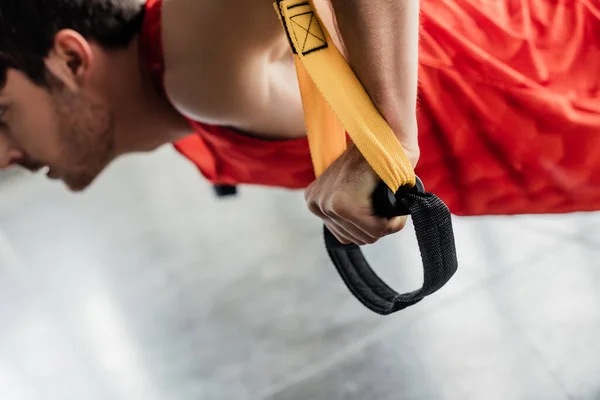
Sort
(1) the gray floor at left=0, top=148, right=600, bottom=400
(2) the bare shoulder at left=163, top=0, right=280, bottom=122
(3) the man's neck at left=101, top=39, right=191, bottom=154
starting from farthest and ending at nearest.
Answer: (1) the gray floor at left=0, top=148, right=600, bottom=400, (3) the man's neck at left=101, top=39, right=191, bottom=154, (2) the bare shoulder at left=163, top=0, right=280, bottom=122

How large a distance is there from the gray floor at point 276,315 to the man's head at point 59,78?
44 centimetres

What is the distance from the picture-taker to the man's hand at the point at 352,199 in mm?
374

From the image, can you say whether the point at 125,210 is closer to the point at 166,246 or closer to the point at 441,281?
the point at 166,246

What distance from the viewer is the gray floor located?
817mm

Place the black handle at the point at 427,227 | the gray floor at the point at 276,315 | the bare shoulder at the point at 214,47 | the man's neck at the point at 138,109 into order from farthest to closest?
the gray floor at the point at 276,315 < the man's neck at the point at 138,109 < the bare shoulder at the point at 214,47 < the black handle at the point at 427,227

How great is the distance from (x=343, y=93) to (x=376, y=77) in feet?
0.08

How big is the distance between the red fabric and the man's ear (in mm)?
55

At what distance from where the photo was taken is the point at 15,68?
1.92 ft

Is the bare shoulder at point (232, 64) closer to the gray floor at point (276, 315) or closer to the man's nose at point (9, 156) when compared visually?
the man's nose at point (9, 156)

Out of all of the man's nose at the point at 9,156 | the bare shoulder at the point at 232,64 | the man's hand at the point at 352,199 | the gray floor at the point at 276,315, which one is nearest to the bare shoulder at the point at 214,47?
the bare shoulder at the point at 232,64

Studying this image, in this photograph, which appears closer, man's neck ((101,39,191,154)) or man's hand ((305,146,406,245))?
man's hand ((305,146,406,245))

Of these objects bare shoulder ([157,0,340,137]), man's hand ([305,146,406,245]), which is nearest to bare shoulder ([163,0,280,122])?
bare shoulder ([157,0,340,137])

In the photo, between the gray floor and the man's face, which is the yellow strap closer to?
the man's face

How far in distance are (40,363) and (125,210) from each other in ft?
1.74
